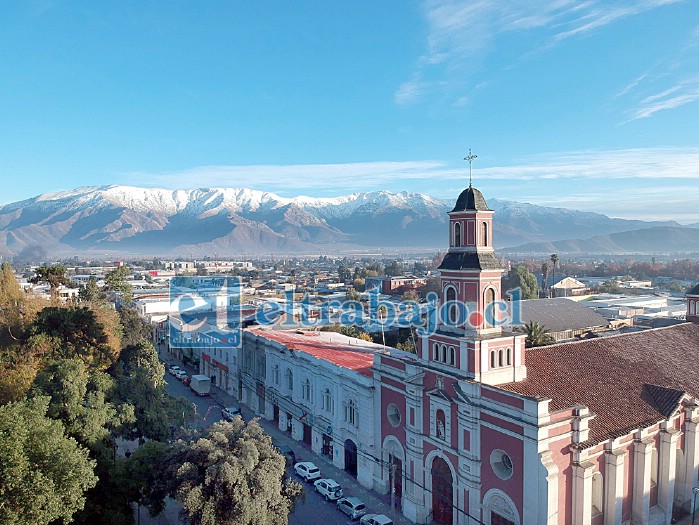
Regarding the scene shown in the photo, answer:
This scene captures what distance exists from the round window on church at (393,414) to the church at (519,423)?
0.11 m

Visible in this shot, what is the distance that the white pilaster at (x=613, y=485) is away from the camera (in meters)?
20.2

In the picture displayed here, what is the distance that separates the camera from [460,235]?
22656mm

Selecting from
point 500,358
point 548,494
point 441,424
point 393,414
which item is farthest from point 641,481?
point 393,414

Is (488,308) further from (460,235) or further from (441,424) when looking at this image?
(441,424)

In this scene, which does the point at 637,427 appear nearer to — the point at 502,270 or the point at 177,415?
the point at 502,270

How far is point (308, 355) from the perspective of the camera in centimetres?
3275

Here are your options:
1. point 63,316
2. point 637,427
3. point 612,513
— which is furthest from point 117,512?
point 637,427

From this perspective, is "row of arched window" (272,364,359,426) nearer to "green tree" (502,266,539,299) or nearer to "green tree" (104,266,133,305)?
"green tree" (104,266,133,305)

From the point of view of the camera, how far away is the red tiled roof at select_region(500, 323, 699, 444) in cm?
2153

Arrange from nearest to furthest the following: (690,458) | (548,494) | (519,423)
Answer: (548,494)
(519,423)
(690,458)

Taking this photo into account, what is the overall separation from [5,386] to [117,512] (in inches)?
430

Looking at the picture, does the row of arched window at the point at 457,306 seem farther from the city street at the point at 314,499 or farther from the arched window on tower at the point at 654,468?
the city street at the point at 314,499

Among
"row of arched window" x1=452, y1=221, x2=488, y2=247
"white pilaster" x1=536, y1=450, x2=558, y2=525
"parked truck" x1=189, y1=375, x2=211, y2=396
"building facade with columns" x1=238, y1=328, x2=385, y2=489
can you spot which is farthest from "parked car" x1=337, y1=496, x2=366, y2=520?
"parked truck" x1=189, y1=375, x2=211, y2=396

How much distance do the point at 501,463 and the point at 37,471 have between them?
636 inches
